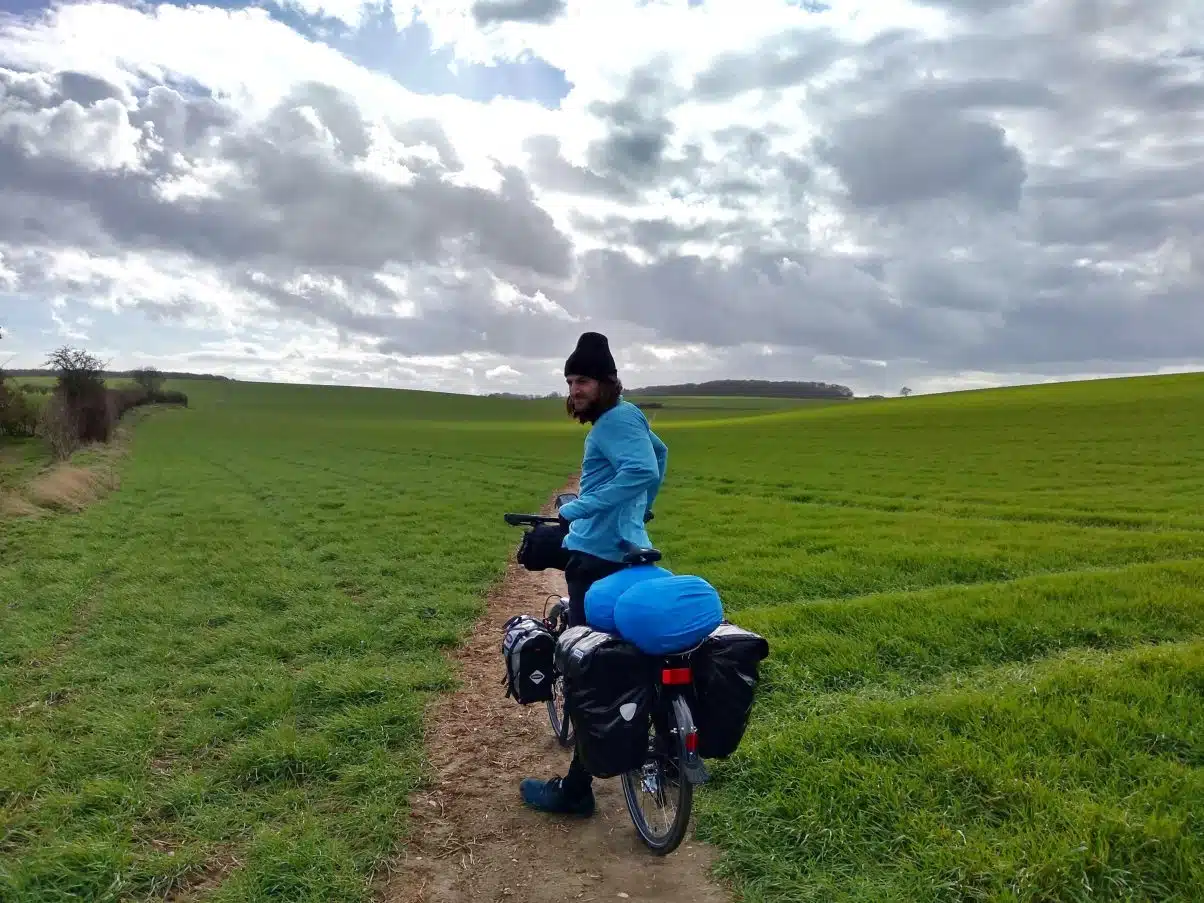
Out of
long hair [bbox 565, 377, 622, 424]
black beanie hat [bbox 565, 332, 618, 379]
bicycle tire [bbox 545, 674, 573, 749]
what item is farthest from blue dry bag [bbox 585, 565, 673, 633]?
bicycle tire [bbox 545, 674, 573, 749]

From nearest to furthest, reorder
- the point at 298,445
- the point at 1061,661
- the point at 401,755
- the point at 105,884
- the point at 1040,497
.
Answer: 1. the point at 105,884
2. the point at 401,755
3. the point at 1061,661
4. the point at 1040,497
5. the point at 298,445

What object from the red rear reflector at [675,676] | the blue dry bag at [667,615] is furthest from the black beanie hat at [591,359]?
the red rear reflector at [675,676]

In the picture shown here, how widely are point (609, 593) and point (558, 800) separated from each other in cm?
163

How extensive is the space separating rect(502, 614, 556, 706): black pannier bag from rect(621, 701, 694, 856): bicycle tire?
80cm

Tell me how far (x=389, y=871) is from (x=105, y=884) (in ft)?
4.83

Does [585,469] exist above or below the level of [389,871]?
above

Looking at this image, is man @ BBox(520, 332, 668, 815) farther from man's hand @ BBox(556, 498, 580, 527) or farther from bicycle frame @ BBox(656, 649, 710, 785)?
bicycle frame @ BBox(656, 649, 710, 785)

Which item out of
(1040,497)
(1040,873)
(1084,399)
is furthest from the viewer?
(1084,399)

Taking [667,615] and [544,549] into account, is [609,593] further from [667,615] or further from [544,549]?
[544,549]

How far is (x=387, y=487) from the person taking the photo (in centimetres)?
2542

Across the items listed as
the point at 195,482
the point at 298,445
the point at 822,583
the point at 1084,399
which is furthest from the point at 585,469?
the point at 1084,399

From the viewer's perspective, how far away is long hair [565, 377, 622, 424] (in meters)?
4.58

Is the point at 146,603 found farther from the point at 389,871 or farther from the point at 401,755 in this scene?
the point at 389,871

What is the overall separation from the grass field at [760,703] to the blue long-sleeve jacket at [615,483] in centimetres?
180
